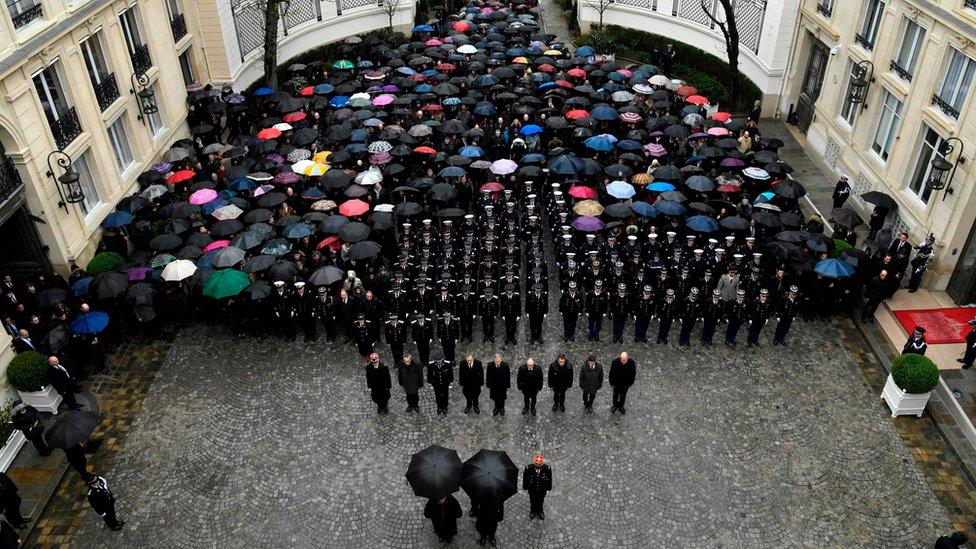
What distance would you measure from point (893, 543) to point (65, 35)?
2364 centimetres

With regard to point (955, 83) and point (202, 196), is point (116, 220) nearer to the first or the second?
point (202, 196)

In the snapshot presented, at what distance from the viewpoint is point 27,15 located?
62.7 feet

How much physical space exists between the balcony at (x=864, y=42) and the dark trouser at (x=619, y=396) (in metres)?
16.3

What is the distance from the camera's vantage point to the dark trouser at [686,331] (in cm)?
1886

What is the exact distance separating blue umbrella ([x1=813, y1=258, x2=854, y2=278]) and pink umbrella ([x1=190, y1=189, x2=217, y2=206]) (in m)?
17.3

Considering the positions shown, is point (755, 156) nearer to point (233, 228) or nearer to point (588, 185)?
point (588, 185)

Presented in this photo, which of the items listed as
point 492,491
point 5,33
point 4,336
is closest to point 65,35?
point 5,33

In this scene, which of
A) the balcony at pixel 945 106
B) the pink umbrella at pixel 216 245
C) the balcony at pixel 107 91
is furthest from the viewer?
the balcony at pixel 107 91

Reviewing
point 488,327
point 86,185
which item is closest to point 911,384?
point 488,327

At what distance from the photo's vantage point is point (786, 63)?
102 feet

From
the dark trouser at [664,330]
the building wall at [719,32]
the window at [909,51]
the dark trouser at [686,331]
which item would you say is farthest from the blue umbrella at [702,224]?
the building wall at [719,32]

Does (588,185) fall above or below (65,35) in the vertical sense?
below

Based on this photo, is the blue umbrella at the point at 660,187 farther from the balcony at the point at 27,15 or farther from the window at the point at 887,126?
the balcony at the point at 27,15

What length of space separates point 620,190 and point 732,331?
5.67 meters
